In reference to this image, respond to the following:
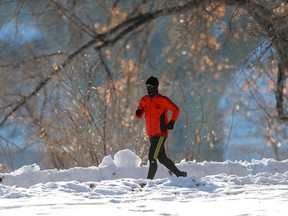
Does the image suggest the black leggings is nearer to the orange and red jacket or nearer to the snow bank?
the orange and red jacket

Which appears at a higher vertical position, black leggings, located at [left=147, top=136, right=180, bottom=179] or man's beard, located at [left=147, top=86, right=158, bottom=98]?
man's beard, located at [left=147, top=86, right=158, bottom=98]

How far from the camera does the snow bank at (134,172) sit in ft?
33.9

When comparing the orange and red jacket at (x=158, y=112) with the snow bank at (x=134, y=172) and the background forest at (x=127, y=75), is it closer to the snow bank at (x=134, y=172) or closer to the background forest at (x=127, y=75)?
the snow bank at (x=134, y=172)

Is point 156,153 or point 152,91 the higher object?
point 152,91

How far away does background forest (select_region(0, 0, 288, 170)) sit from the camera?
14.3 metres

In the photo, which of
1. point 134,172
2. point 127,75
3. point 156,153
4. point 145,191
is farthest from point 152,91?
point 127,75

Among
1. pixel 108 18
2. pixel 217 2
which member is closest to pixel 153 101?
pixel 217 2

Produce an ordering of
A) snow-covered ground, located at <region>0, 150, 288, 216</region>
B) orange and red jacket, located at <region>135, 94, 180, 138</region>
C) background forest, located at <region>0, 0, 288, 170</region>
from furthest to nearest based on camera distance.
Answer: background forest, located at <region>0, 0, 288, 170</region> < orange and red jacket, located at <region>135, 94, 180, 138</region> < snow-covered ground, located at <region>0, 150, 288, 216</region>

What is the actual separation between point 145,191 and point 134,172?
2.76 metres

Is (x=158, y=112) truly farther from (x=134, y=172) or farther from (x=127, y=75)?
(x=127, y=75)

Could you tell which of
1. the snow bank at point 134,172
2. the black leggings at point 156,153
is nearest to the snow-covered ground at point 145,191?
the snow bank at point 134,172

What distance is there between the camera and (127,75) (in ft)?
51.9

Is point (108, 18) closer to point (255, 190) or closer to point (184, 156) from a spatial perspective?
point (184, 156)

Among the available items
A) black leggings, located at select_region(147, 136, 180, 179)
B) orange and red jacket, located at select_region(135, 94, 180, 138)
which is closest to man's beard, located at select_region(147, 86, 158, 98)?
orange and red jacket, located at select_region(135, 94, 180, 138)
